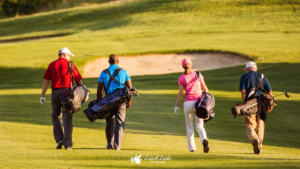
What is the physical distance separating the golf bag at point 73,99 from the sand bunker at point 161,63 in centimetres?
2026

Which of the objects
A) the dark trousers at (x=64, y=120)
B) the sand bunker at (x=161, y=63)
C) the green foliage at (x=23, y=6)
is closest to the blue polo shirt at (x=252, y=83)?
the dark trousers at (x=64, y=120)

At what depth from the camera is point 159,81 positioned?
22516 mm

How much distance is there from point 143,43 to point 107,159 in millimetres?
32739

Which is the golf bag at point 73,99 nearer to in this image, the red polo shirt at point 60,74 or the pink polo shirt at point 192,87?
the red polo shirt at point 60,74

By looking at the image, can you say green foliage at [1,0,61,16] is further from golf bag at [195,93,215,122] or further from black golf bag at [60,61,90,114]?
golf bag at [195,93,215,122]

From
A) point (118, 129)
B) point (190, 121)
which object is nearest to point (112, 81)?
point (118, 129)

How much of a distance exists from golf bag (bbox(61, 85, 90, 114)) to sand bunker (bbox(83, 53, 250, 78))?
20262 millimetres

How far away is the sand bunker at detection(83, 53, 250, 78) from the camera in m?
29.5

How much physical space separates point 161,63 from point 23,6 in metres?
67.1

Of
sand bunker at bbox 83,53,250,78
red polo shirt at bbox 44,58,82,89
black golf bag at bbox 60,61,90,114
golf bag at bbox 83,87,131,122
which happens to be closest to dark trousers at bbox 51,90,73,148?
red polo shirt at bbox 44,58,82,89

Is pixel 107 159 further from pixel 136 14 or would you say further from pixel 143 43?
pixel 136 14

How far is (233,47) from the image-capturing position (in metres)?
34.2

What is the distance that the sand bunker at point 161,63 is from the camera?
2953 centimetres

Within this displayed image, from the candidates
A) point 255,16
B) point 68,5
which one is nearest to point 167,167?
point 255,16
